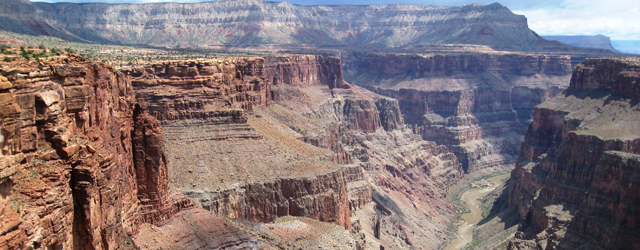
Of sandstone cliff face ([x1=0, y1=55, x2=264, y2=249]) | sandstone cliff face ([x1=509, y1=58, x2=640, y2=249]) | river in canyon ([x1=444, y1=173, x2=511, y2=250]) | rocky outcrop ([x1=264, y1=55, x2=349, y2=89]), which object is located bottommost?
river in canyon ([x1=444, y1=173, x2=511, y2=250])

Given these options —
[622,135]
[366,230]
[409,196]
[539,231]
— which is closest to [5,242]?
[366,230]

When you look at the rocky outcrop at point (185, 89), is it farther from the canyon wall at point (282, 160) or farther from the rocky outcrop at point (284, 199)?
the rocky outcrop at point (284, 199)

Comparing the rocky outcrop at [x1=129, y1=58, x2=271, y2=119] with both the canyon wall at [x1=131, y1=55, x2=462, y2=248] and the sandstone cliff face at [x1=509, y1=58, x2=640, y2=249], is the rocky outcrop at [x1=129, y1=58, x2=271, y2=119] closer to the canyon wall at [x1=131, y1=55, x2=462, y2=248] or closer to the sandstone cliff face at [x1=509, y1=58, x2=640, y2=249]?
the canyon wall at [x1=131, y1=55, x2=462, y2=248]

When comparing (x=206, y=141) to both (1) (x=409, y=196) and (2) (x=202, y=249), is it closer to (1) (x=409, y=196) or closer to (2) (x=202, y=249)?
(2) (x=202, y=249)

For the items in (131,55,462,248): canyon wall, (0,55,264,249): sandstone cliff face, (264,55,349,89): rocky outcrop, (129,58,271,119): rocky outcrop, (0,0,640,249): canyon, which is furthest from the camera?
(264,55,349,89): rocky outcrop

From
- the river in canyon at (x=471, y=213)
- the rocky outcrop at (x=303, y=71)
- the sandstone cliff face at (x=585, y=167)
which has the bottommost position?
the river in canyon at (x=471, y=213)

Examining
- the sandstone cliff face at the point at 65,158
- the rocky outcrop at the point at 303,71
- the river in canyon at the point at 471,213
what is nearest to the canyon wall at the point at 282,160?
the rocky outcrop at the point at 303,71

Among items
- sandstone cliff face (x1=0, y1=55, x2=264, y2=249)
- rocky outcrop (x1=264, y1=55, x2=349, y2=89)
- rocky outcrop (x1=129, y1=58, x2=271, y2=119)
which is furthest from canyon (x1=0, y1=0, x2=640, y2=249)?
rocky outcrop (x1=264, y1=55, x2=349, y2=89)

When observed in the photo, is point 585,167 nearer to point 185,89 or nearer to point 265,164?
point 265,164
